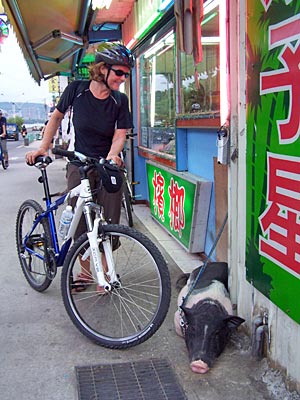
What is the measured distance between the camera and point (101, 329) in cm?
329

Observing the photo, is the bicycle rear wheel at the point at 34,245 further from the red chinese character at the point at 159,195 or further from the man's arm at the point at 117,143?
the red chinese character at the point at 159,195

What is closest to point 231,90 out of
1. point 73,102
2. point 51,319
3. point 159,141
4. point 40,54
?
point 73,102

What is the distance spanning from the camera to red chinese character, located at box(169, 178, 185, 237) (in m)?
4.87

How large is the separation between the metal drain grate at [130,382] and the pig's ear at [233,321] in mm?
447

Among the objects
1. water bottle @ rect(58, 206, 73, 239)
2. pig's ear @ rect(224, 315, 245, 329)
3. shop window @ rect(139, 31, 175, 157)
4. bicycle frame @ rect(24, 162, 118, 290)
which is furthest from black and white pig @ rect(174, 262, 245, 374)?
shop window @ rect(139, 31, 175, 157)

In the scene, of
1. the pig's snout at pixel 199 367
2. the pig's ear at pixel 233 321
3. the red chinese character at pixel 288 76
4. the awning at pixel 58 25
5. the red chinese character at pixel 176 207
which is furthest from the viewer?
the awning at pixel 58 25

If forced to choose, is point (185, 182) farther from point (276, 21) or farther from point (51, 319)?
point (276, 21)

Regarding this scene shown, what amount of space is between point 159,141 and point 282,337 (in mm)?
4154

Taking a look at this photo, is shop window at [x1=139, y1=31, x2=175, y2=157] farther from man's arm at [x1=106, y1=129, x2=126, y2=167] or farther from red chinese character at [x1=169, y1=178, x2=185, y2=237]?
man's arm at [x1=106, y1=129, x2=126, y2=167]

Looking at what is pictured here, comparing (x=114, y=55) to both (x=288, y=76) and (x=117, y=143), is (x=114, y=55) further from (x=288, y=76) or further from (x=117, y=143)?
(x=288, y=76)

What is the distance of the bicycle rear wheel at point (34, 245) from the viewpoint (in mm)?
3725

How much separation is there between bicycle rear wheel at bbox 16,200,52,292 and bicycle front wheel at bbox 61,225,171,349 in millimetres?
446

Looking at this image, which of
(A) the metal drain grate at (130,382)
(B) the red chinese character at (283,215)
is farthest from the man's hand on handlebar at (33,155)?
(B) the red chinese character at (283,215)

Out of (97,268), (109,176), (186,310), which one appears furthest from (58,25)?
(186,310)
